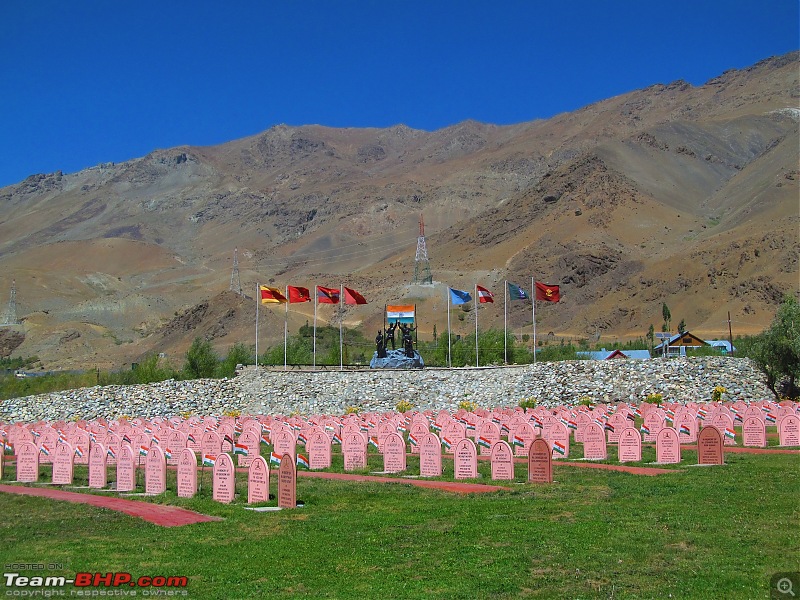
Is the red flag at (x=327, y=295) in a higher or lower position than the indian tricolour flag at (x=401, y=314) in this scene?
higher

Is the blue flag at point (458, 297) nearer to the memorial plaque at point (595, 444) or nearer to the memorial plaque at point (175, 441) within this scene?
the memorial plaque at point (175, 441)

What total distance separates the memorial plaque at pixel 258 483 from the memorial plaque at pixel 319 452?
5910mm

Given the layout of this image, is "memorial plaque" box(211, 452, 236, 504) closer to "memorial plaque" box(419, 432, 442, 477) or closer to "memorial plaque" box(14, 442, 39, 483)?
"memorial plaque" box(419, 432, 442, 477)

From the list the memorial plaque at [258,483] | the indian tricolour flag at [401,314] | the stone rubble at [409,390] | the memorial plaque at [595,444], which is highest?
the indian tricolour flag at [401,314]

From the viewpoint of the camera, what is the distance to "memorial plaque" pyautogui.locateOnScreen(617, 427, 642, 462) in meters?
21.2

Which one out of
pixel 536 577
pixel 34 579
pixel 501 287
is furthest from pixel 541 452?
pixel 501 287

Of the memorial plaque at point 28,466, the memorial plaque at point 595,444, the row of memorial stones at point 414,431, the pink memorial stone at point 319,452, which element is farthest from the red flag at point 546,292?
the memorial plaque at point 28,466

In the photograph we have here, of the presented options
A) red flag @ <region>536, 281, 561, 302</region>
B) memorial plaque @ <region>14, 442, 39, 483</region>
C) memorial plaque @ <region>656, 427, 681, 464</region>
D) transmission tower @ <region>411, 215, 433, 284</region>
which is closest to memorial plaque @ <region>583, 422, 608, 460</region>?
memorial plaque @ <region>656, 427, 681, 464</region>

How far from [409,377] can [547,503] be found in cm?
3210

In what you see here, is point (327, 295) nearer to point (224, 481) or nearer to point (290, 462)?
point (224, 481)

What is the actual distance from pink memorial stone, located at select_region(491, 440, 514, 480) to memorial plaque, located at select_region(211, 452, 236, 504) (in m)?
5.39

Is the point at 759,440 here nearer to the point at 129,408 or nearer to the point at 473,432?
the point at 473,432

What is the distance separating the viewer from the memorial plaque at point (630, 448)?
833 inches

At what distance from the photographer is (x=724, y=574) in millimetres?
10055
